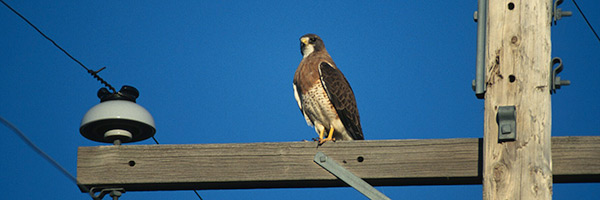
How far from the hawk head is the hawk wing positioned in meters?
0.63

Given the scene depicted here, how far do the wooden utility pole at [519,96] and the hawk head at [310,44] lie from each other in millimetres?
3934

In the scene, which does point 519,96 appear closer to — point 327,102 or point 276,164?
point 276,164

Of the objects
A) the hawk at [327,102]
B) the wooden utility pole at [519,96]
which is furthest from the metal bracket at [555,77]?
the hawk at [327,102]

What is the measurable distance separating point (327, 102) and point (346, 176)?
2.88m

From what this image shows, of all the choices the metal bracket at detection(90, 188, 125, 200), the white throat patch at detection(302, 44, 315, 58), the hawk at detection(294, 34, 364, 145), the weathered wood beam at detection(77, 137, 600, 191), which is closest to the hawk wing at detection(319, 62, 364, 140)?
the hawk at detection(294, 34, 364, 145)

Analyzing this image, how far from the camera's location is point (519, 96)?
3.46m

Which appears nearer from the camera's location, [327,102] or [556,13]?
[556,13]

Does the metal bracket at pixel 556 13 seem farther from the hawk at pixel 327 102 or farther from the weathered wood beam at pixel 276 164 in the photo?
the hawk at pixel 327 102

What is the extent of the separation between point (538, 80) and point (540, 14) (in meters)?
0.30

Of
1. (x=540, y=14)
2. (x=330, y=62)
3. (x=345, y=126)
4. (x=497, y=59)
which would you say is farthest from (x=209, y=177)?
(x=330, y=62)

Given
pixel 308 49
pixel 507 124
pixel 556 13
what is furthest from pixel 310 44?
pixel 507 124

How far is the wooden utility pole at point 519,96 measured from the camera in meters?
3.34

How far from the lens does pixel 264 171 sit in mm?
3777

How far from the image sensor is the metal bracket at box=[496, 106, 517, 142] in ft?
11.2
